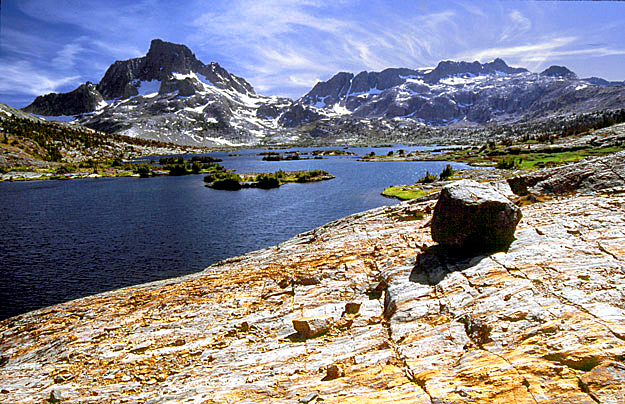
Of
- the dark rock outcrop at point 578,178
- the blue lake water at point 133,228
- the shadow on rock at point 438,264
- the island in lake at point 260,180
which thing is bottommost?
the blue lake water at point 133,228

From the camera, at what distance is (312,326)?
16516 mm

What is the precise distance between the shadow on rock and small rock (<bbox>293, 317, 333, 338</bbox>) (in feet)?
18.5

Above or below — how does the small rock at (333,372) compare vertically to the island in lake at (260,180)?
below

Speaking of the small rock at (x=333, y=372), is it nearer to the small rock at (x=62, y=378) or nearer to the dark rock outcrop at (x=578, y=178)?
the small rock at (x=62, y=378)

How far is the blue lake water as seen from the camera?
37.7 metres

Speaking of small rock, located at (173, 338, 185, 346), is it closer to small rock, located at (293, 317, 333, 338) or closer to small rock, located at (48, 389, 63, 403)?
small rock, located at (48, 389, 63, 403)

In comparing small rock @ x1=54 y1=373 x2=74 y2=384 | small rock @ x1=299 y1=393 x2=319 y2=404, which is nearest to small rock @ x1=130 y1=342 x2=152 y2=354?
small rock @ x1=54 y1=373 x2=74 y2=384

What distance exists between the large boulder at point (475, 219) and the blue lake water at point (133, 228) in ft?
105

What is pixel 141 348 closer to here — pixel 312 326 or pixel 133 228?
pixel 312 326

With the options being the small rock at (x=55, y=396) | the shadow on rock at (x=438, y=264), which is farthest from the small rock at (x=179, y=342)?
the shadow on rock at (x=438, y=264)

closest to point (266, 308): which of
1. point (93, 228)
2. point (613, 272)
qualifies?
point (613, 272)

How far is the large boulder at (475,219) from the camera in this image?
59.7ft

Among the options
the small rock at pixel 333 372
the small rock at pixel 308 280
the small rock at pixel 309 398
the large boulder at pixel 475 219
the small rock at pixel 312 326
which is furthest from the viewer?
the small rock at pixel 308 280

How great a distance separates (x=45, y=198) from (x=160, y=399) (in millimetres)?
104605
